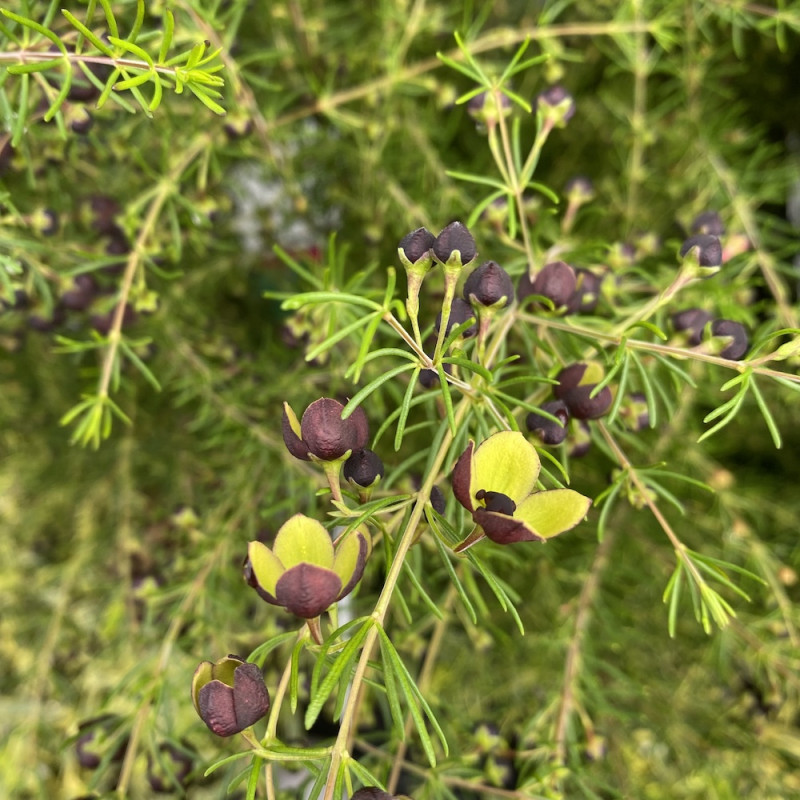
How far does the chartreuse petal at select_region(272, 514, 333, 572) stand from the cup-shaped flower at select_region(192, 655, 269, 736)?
4cm

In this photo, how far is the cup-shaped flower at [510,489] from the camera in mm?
215

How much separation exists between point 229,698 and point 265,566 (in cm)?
5

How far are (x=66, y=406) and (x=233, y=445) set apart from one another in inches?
8.6

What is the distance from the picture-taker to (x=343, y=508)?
25 centimetres

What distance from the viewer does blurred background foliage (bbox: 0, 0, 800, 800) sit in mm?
433

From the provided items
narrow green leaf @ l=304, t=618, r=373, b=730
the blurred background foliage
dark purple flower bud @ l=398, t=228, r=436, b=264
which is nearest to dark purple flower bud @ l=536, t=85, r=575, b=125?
the blurred background foliage

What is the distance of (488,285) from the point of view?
262 mm

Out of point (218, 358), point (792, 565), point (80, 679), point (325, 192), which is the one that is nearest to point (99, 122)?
point (218, 358)

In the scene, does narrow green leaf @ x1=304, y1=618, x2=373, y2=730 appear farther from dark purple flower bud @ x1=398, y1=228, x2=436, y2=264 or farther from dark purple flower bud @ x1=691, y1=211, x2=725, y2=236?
dark purple flower bud @ x1=691, y1=211, x2=725, y2=236

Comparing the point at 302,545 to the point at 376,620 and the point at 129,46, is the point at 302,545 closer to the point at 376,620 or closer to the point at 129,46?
the point at 376,620

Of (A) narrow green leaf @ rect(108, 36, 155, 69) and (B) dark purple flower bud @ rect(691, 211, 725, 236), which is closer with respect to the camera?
(A) narrow green leaf @ rect(108, 36, 155, 69)

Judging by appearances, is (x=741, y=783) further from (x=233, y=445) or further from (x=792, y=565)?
(x=233, y=445)

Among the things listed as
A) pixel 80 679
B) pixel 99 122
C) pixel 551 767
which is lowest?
pixel 80 679

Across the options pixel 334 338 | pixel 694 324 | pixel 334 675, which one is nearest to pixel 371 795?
pixel 334 675
